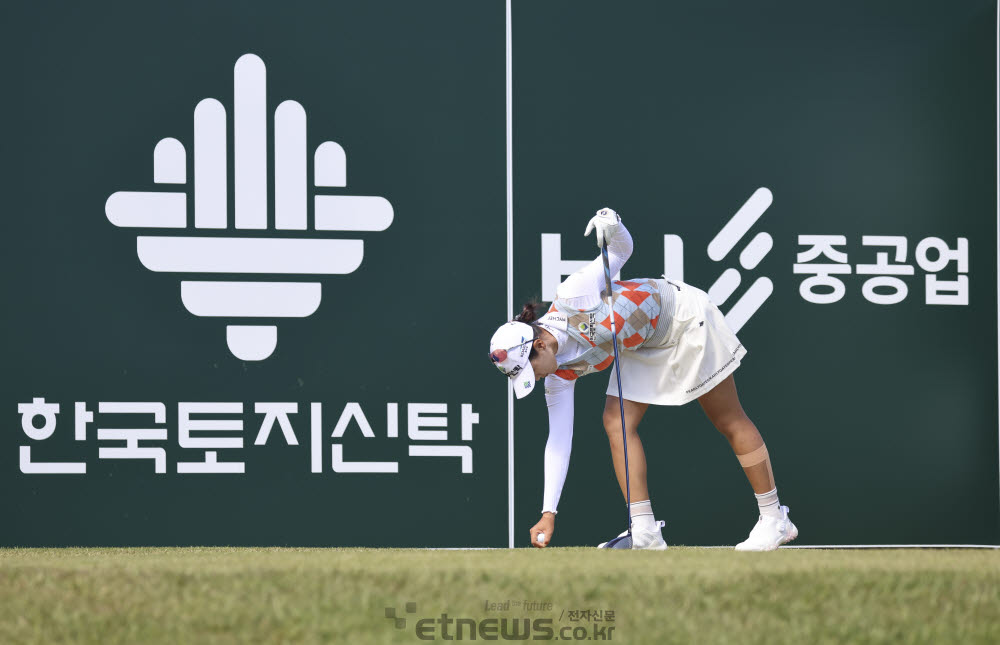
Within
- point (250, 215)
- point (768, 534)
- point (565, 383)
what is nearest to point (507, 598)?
point (565, 383)

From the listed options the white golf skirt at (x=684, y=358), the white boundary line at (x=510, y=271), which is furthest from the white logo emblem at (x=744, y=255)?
the white golf skirt at (x=684, y=358)

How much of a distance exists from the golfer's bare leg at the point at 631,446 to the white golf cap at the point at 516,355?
0.37 m

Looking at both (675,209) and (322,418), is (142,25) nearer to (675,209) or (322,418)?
(322,418)

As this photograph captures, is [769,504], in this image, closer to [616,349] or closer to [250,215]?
[616,349]

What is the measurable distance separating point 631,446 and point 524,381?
45 cm

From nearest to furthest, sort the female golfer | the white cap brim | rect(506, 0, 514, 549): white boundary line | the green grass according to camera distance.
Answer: the green grass, the white cap brim, the female golfer, rect(506, 0, 514, 549): white boundary line

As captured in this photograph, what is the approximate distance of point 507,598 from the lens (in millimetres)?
1740

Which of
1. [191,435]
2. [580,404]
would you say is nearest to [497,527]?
[580,404]

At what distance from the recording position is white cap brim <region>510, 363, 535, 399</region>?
9.19ft

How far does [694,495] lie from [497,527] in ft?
2.64

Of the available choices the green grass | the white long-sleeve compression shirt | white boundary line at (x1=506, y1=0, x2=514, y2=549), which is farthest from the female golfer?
the green grass

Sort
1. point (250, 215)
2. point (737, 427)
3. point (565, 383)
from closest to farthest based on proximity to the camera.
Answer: point (565, 383)
point (737, 427)
point (250, 215)

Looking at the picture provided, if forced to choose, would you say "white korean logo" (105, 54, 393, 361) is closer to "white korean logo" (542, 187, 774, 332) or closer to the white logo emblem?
"white korean logo" (542, 187, 774, 332)

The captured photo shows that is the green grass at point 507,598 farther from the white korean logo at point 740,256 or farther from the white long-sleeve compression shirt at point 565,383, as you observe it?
the white korean logo at point 740,256
